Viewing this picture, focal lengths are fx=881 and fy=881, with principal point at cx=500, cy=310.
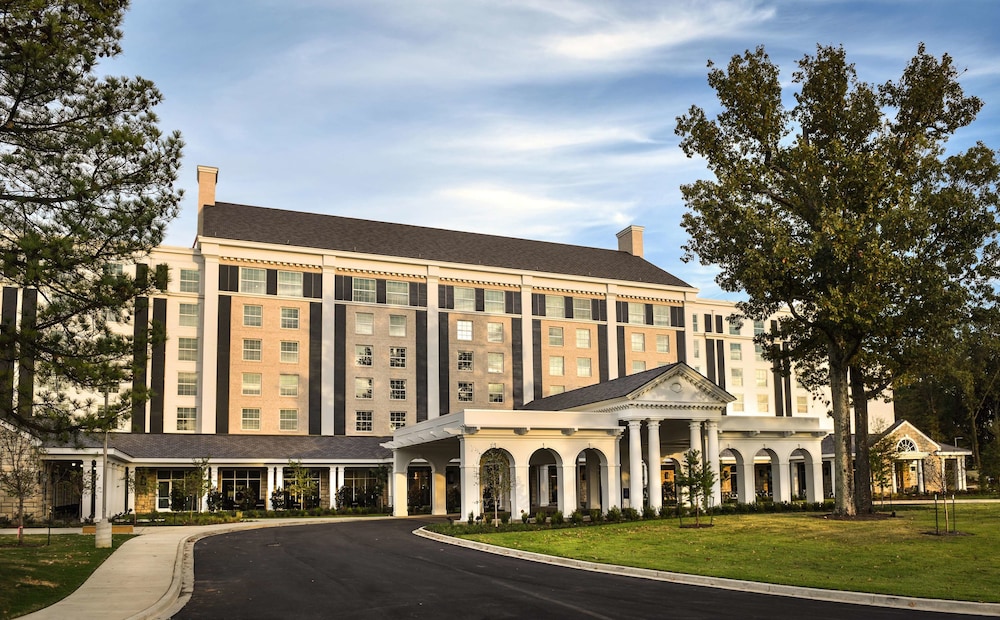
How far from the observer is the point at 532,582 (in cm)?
2066

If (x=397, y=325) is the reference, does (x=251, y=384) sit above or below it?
below

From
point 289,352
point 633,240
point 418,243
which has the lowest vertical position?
point 289,352

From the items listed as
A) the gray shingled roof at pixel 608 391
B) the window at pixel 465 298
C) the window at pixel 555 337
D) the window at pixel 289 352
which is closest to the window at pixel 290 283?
the window at pixel 289 352

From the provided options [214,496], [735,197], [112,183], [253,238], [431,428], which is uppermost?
[253,238]

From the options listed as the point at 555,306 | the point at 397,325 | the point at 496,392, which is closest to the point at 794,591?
the point at 397,325

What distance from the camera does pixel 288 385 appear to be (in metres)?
64.8

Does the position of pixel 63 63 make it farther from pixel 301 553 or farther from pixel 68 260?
pixel 301 553

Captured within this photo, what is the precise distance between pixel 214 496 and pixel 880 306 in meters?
40.1

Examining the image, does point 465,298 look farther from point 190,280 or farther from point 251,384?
point 190,280

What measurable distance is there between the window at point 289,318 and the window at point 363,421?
26.4 ft

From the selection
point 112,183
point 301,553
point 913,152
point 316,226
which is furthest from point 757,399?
point 112,183

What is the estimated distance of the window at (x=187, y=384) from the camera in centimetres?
6282

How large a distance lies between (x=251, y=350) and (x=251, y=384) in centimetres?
248

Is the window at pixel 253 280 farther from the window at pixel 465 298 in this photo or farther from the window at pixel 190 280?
the window at pixel 465 298
